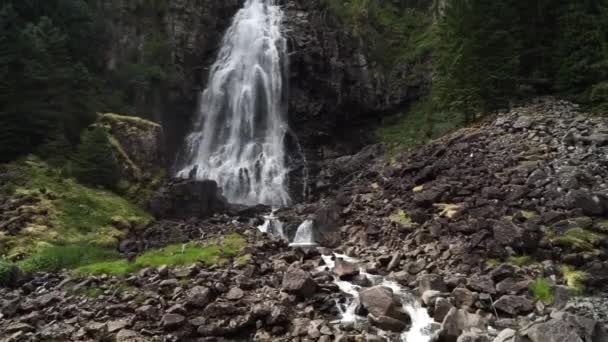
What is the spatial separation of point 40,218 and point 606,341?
72.7 ft

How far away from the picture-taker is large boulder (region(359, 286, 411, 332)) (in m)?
12.8

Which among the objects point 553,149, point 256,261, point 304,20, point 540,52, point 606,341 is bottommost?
point 606,341

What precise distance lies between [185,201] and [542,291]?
70.1ft

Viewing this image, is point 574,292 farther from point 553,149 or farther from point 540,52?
point 540,52

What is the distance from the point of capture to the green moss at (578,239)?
14523 millimetres

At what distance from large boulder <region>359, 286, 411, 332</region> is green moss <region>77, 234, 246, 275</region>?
581cm

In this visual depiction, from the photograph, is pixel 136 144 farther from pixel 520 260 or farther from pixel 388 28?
pixel 388 28

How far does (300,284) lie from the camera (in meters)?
14.4

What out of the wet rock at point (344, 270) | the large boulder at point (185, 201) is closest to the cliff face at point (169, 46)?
the large boulder at point (185, 201)

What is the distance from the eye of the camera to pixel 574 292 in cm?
1279

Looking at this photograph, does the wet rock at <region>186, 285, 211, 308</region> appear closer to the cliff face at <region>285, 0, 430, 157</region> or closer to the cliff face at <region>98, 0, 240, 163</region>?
the cliff face at <region>98, 0, 240, 163</region>

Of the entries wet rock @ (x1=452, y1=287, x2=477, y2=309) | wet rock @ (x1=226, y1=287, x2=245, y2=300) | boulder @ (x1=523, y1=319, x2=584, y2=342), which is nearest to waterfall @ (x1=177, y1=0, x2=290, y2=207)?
wet rock @ (x1=226, y1=287, x2=245, y2=300)

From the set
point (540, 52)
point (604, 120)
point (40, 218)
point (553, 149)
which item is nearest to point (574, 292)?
point (553, 149)

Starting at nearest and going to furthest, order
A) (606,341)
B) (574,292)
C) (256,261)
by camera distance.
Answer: (606,341) < (574,292) < (256,261)
